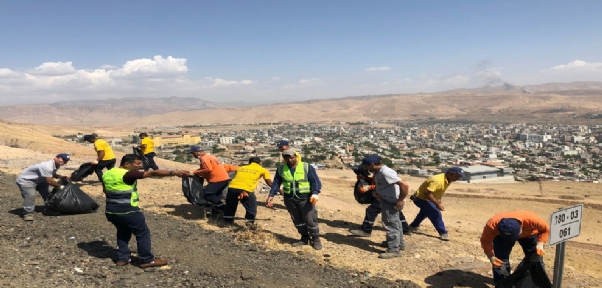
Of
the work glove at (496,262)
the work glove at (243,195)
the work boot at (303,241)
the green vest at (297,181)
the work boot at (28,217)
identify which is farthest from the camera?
the work glove at (243,195)

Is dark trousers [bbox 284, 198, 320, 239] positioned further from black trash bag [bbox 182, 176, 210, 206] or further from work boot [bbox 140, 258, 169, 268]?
black trash bag [bbox 182, 176, 210, 206]

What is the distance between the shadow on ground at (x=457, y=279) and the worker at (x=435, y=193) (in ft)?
4.45

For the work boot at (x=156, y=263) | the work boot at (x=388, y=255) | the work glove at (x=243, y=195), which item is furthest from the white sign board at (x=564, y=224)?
the work glove at (x=243, y=195)

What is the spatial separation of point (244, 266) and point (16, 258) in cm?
246

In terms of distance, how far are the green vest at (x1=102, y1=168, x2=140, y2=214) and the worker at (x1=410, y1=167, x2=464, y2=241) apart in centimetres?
429

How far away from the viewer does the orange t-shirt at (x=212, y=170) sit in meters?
6.51

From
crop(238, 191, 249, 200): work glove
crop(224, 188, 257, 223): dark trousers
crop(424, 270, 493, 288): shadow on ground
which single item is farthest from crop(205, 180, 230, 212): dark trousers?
crop(424, 270, 493, 288): shadow on ground

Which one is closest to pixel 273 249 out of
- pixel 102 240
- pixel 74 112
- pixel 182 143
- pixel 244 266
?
pixel 244 266

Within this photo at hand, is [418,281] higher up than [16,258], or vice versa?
[16,258]

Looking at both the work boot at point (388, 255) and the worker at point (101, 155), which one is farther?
the worker at point (101, 155)

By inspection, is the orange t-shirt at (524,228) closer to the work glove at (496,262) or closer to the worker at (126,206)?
the work glove at (496,262)

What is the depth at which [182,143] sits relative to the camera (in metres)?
51.2

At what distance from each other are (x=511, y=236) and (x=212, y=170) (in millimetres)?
4450

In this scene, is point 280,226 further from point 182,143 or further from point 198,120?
point 198,120
